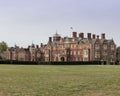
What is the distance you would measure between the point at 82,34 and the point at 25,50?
129 feet

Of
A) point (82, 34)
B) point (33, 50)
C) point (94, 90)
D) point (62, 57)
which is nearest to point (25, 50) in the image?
point (33, 50)

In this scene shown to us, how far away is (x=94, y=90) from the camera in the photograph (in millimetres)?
19094

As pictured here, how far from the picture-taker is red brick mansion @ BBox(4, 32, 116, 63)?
135 metres

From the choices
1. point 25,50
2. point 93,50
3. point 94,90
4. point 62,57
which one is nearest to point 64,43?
point 62,57

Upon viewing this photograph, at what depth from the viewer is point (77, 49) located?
141000mm

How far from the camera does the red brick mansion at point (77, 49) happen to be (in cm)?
13488

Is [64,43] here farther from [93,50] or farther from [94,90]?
[94,90]

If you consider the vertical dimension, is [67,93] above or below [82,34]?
below

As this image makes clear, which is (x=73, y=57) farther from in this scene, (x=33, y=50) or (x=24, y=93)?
(x=24, y=93)

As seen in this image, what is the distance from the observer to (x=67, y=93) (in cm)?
1778

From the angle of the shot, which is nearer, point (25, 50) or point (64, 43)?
point (64, 43)

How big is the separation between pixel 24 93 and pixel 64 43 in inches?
5034

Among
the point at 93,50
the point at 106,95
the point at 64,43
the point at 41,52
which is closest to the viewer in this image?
the point at 106,95

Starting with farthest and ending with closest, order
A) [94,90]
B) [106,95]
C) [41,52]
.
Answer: [41,52], [94,90], [106,95]
